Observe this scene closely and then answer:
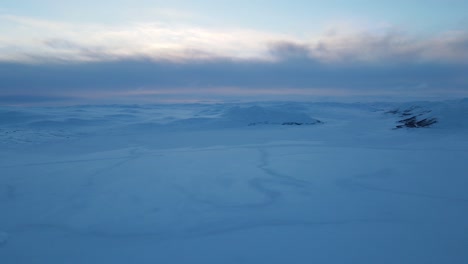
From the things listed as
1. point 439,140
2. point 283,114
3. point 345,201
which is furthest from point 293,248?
point 283,114

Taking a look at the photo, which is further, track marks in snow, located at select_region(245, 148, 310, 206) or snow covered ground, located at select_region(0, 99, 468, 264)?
track marks in snow, located at select_region(245, 148, 310, 206)

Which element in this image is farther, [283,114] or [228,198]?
[283,114]

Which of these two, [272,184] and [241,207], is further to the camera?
[272,184]

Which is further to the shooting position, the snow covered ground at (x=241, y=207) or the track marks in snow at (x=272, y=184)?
the track marks in snow at (x=272, y=184)

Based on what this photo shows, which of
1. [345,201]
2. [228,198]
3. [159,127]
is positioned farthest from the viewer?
[159,127]

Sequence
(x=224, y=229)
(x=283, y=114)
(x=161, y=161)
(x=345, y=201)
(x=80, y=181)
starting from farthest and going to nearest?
1. (x=283, y=114)
2. (x=161, y=161)
3. (x=80, y=181)
4. (x=345, y=201)
5. (x=224, y=229)

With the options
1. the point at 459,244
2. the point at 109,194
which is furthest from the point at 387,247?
the point at 109,194

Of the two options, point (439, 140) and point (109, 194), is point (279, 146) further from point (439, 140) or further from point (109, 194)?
point (109, 194)

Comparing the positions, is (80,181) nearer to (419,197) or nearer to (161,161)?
(161,161)

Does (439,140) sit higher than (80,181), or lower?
higher
